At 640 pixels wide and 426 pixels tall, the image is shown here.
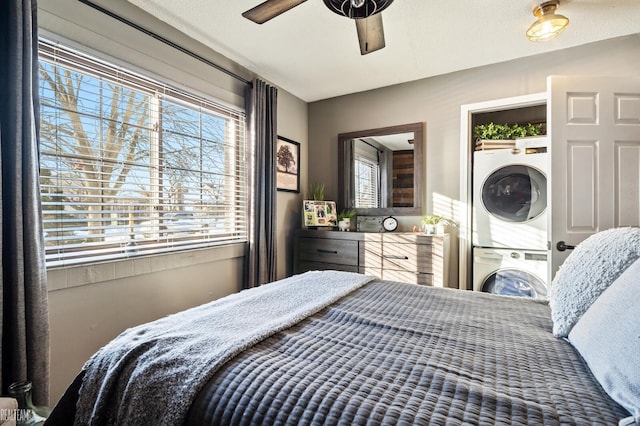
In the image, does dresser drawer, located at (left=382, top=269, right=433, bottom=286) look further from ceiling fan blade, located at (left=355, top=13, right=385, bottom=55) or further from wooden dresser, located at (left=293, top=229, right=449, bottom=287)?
ceiling fan blade, located at (left=355, top=13, right=385, bottom=55)

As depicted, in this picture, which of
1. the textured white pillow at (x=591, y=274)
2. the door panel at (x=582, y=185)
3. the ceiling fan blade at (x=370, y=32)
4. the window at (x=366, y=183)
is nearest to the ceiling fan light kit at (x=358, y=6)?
the ceiling fan blade at (x=370, y=32)

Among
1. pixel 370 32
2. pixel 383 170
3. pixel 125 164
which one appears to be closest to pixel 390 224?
pixel 383 170

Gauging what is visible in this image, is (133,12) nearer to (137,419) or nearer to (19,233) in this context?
(19,233)

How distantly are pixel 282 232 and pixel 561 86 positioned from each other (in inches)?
105

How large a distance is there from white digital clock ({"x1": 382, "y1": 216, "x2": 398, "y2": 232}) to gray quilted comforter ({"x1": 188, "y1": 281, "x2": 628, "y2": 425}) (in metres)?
2.16

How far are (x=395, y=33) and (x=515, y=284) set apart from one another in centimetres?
236

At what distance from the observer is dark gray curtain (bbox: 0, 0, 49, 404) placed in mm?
1412

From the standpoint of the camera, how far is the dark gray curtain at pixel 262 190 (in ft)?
9.35

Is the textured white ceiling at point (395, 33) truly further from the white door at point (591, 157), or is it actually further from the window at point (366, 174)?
the window at point (366, 174)

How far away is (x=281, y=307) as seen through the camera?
127cm

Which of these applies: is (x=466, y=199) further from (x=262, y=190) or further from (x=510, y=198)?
(x=262, y=190)

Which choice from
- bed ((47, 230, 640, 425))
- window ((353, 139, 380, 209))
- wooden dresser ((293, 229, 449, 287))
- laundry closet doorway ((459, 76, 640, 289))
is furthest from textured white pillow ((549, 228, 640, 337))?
window ((353, 139, 380, 209))

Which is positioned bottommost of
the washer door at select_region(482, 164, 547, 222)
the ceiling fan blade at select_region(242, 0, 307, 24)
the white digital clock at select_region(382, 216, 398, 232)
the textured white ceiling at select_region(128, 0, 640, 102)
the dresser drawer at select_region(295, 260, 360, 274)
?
the dresser drawer at select_region(295, 260, 360, 274)

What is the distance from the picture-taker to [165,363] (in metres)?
0.82
